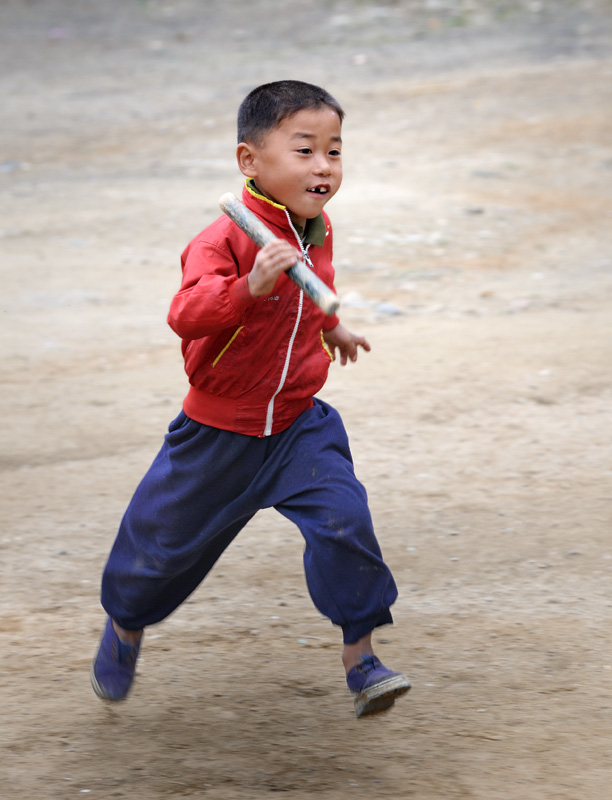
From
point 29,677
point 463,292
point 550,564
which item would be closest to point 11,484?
point 29,677

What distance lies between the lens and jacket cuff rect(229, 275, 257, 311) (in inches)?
82.3

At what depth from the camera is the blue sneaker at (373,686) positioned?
7.51 ft

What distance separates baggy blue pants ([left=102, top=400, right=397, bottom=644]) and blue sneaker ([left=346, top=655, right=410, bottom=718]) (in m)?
0.07

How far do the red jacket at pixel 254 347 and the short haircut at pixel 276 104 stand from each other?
0.14 meters

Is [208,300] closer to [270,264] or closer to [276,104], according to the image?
[270,264]

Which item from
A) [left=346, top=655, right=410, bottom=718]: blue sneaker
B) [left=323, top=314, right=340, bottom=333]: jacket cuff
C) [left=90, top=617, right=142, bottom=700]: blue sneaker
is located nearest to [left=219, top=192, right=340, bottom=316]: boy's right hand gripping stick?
[left=323, top=314, right=340, bottom=333]: jacket cuff

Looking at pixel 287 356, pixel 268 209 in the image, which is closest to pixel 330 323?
pixel 287 356

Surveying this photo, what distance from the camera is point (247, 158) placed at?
2.31 m

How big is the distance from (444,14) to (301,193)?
12696 millimetres

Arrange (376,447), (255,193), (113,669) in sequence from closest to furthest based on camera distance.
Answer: (255,193) < (113,669) < (376,447)

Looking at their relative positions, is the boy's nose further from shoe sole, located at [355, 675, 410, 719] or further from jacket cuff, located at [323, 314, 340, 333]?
shoe sole, located at [355, 675, 410, 719]

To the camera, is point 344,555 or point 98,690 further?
point 98,690

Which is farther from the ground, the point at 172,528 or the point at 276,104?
the point at 276,104

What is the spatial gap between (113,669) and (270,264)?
3.54ft
